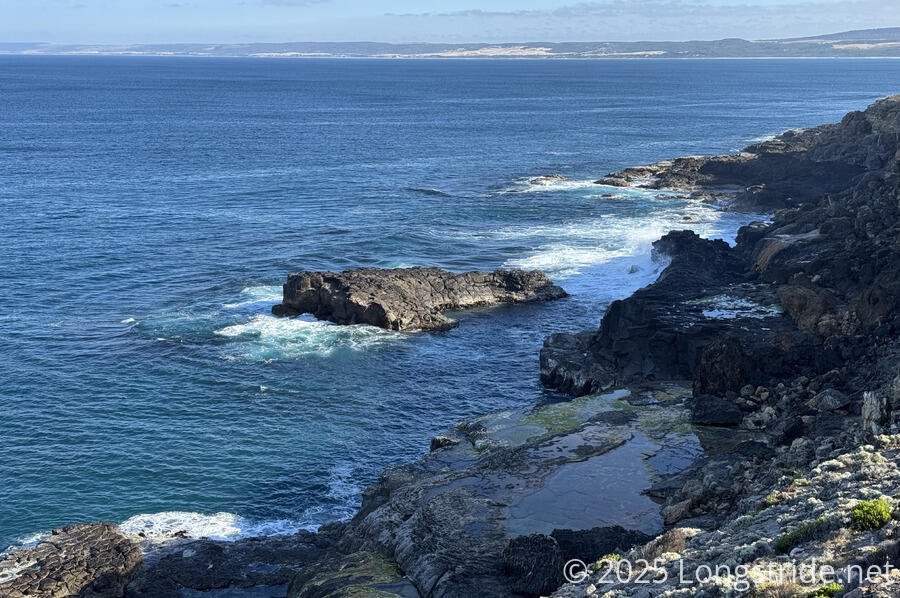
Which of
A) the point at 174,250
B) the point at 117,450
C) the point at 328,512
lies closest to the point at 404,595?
the point at 328,512

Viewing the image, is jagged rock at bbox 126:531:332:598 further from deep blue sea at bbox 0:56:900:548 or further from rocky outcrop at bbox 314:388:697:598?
deep blue sea at bbox 0:56:900:548

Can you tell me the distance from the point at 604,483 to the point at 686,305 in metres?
22.5

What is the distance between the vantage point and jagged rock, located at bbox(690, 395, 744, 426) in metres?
39.9

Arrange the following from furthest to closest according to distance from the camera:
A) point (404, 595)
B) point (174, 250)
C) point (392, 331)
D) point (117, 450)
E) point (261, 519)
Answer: point (174, 250) < point (392, 331) < point (117, 450) < point (261, 519) < point (404, 595)

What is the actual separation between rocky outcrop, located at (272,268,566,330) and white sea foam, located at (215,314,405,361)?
3.26ft

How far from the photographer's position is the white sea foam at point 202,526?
1462 inches

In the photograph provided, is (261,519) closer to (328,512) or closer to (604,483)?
(328,512)

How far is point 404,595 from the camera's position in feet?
91.8

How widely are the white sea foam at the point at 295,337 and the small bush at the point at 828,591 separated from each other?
4036 cm

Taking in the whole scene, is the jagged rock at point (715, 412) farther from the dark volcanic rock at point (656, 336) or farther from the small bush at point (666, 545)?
the small bush at point (666, 545)

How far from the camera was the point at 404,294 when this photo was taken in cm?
6303

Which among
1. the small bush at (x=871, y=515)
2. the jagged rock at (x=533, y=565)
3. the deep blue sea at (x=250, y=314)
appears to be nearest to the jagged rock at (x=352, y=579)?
the jagged rock at (x=533, y=565)

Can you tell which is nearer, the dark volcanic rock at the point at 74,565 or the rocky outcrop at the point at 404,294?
the dark volcanic rock at the point at 74,565

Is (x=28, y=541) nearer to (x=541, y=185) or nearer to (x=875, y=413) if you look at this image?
(x=875, y=413)
